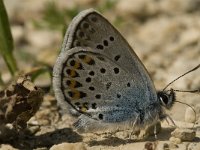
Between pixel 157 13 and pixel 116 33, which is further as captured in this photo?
pixel 157 13

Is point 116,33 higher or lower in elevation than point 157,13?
lower

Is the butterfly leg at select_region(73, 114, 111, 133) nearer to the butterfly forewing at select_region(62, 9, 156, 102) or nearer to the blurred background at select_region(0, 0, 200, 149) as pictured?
the butterfly forewing at select_region(62, 9, 156, 102)

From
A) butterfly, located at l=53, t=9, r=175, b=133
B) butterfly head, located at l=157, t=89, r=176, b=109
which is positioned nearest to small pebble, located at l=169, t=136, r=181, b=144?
butterfly, located at l=53, t=9, r=175, b=133

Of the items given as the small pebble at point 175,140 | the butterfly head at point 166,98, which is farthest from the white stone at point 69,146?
the butterfly head at point 166,98

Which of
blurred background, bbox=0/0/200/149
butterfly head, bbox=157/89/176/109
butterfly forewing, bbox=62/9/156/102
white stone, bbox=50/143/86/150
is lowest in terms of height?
white stone, bbox=50/143/86/150

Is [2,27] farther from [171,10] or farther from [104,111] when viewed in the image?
[171,10]

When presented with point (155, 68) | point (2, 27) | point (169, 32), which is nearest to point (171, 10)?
point (169, 32)

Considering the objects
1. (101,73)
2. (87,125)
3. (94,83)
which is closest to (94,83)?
(94,83)
